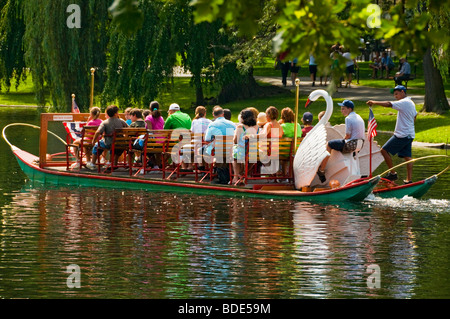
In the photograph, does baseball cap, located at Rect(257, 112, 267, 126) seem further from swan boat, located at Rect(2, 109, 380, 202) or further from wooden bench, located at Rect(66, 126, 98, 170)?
wooden bench, located at Rect(66, 126, 98, 170)

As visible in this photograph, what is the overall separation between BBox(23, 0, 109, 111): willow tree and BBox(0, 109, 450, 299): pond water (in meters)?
16.8

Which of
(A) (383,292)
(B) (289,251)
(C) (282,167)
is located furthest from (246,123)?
(A) (383,292)

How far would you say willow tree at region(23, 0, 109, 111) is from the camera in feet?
114

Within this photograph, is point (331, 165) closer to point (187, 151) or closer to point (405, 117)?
point (405, 117)

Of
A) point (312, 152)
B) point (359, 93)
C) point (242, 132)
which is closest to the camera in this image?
point (312, 152)

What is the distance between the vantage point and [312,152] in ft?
55.6

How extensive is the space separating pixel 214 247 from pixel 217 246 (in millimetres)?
87

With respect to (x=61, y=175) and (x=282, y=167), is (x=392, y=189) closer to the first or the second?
(x=282, y=167)

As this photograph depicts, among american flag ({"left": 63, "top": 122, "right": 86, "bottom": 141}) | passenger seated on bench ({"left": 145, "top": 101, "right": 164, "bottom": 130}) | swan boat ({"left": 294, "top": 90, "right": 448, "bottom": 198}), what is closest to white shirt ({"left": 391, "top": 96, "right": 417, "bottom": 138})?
swan boat ({"left": 294, "top": 90, "right": 448, "bottom": 198})

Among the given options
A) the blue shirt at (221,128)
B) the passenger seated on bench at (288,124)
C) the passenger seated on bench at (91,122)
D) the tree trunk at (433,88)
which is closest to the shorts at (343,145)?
the passenger seated on bench at (288,124)

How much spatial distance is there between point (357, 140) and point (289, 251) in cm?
475

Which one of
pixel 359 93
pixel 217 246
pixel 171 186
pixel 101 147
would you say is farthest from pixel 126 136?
pixel 359 93

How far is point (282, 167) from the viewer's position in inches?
715

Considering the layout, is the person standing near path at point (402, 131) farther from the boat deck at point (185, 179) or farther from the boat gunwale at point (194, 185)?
the boat deck at point (185, 179)
